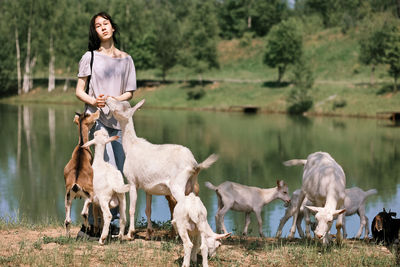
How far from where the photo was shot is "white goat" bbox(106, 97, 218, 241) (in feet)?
23.1

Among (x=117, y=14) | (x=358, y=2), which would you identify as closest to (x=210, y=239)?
(x=117, y=14)

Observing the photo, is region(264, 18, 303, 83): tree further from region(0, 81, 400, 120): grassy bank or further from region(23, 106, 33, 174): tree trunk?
region(23, 106, 33, 174): tree trunk

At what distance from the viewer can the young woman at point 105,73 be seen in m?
7.66

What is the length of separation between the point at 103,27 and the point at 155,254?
3276 mm

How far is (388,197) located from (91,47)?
1205 cm

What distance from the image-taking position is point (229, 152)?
2722cm

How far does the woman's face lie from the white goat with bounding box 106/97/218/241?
3.18 feet

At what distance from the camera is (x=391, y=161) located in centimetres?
2469

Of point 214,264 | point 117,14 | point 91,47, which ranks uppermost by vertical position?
point 117,14

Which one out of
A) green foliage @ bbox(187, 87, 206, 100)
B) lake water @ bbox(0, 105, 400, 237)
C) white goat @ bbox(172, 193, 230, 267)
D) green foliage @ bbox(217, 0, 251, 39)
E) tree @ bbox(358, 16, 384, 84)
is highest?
green foliage @ bbox(217, 0, 251, 39)

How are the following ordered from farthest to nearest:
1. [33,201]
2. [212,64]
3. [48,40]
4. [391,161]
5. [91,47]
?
1. [48,40]
2. [212,64]
3. [391,161]
4. [33,201]
5. [91,47]

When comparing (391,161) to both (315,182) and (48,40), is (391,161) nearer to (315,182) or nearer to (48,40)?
(315,182)

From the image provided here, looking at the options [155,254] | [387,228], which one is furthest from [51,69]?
[155,254]

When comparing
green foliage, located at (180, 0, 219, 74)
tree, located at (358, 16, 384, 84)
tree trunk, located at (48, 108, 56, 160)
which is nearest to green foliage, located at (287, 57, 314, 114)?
tree, located at (358, 16, 384, 84)
